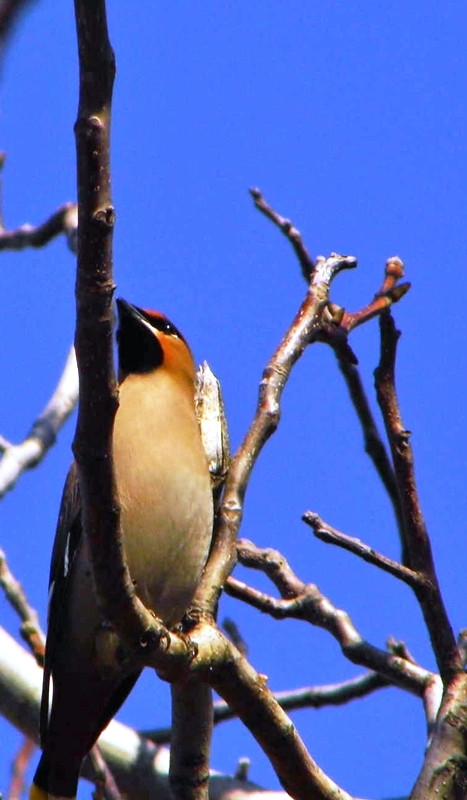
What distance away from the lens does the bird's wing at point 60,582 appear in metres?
4.87

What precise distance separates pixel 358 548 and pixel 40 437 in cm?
268

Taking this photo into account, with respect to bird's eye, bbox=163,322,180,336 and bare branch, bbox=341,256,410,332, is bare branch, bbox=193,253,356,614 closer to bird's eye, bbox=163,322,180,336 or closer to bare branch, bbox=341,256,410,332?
bare branch, bbox=341,256,410,332

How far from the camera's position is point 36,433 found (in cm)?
610

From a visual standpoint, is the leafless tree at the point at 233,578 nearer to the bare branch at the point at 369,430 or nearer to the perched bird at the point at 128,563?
the bare branch at the point at 369,430

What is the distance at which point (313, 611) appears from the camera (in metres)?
4.67

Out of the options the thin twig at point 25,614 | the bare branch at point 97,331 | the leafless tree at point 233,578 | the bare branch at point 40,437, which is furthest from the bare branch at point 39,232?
the bare branch at point 97,331

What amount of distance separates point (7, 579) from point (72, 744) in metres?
0.79

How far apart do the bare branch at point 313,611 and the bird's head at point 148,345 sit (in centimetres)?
114

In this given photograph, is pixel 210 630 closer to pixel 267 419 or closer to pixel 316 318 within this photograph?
pixel 267 419

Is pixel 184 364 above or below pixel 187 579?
above

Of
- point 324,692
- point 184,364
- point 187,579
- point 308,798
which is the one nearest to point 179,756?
point 308,798

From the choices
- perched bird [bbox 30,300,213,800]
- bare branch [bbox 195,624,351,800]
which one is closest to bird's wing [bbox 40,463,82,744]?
perched bird [bbox 30,300,213,800]

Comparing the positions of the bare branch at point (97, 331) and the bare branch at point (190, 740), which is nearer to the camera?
the bare branch at point (97, 331)

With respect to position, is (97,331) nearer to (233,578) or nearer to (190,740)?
(190,740)
